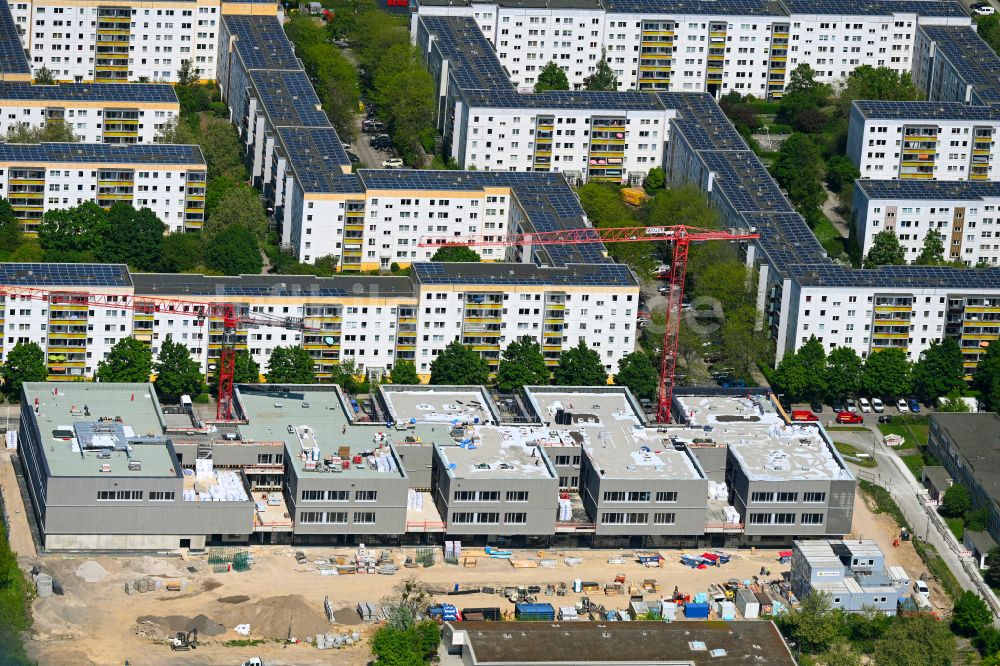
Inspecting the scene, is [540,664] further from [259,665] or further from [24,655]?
[24,655]

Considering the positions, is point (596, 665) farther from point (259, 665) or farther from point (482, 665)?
point (259, 665)


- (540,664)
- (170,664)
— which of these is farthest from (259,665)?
(540,664)

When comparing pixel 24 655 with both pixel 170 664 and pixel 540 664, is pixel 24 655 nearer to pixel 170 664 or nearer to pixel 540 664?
pixel 170 664

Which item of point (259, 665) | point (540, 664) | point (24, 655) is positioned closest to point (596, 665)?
point (540, 664)

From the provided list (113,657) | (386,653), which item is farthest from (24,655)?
(386,653)

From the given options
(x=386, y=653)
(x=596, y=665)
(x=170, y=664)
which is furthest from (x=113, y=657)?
(x=596, y=665)

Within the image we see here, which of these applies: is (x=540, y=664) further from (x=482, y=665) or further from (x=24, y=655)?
(x=24, y=655)
